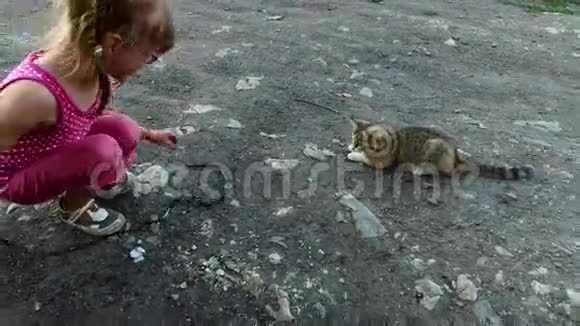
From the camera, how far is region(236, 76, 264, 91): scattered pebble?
3233 millimetres

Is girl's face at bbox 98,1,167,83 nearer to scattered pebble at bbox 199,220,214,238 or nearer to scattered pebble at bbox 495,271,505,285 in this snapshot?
scattered pebble at bbox 199,220,214,238

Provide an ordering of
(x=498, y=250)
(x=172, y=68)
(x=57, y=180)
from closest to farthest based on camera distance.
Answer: (x=57, y=180)
(x=498, y=250)
(x=172, y=68)

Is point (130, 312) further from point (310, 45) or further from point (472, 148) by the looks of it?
point (310, 45)

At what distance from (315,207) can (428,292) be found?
22.0 inches

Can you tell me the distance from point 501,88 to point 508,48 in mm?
693

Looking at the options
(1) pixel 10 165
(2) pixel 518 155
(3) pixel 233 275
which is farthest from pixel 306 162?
(1) pixel 10 165

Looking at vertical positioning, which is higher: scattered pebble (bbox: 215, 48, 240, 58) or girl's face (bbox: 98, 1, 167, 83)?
girl's face (bbox: 98, 1, 167, 83)

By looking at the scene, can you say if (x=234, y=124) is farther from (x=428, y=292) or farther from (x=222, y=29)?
(x=222, y=29)

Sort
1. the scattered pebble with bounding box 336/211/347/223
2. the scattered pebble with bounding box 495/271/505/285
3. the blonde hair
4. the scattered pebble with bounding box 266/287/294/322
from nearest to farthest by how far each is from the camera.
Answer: the blonde hair < the scattered pebble with bounding box 266/287/294/322 < the scattered pebble with bounding box 495/271/505/285 < the scattered pebble with bounding box 336/211/347/223

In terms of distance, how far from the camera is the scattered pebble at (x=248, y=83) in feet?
10.6

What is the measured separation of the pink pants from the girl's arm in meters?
0.15

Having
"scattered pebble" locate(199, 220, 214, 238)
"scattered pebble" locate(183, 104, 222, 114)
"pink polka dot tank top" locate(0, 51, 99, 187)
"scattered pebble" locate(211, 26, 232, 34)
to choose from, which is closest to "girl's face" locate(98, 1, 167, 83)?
"pink polka dot tank top" locate(0, 51, 99, 187)

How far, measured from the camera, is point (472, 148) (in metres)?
2.81

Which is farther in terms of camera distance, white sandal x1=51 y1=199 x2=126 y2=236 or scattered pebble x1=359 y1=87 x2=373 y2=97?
scattered pebble x1=359 y1=87 x2=373 y2=97
